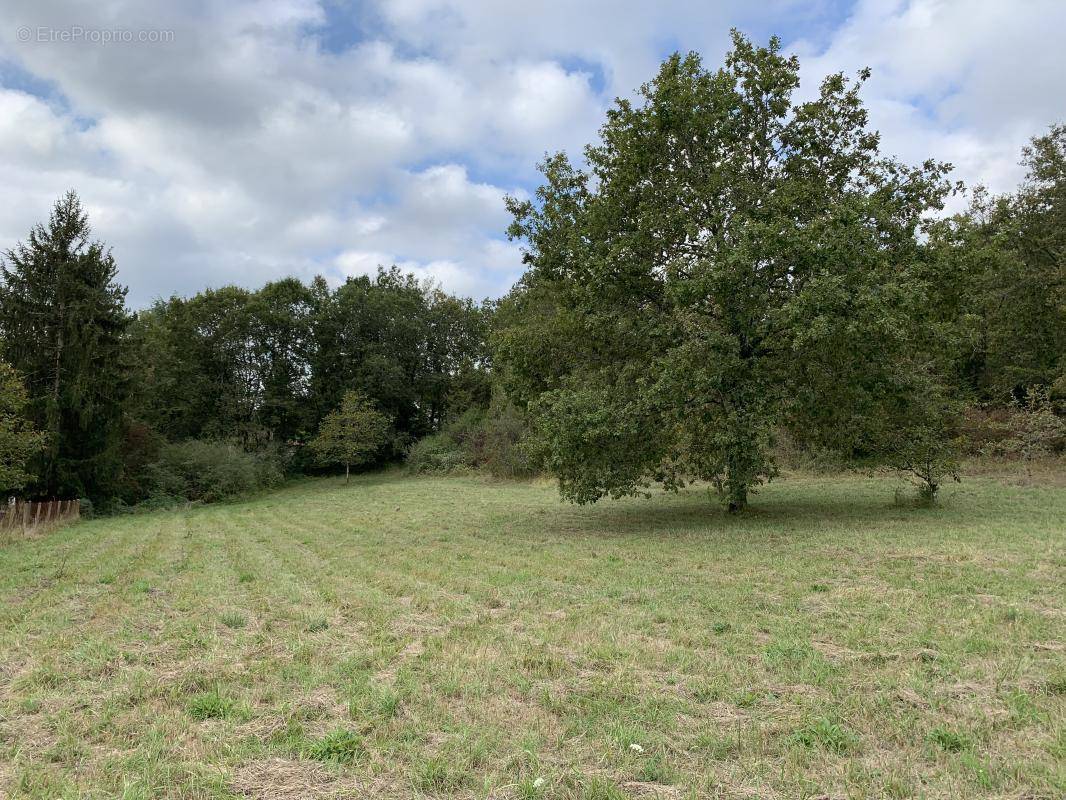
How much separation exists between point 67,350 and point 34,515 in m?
7.79

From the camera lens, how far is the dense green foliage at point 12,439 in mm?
19494

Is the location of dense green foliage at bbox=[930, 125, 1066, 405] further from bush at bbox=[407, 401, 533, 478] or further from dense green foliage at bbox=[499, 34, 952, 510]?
bush at bbox=[407, 401, 533, 478]

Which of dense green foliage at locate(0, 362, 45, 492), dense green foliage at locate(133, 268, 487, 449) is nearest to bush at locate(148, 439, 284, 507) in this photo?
dense green foliage at locate(0, 362, 45, 492)

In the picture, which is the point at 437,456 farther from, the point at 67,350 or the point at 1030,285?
the point at 1030,285

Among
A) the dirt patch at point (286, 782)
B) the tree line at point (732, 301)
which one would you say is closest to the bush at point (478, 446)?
the tree line at point (732, 301)

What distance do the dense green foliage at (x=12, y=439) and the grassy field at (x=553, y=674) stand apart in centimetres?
1202

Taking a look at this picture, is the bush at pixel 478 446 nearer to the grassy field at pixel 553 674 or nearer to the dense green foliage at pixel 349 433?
the dense green foliage at pixel 349 433

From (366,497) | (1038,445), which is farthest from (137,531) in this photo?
(1038,445)

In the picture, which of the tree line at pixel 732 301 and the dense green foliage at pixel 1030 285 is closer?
the tree line at pixel 732 301

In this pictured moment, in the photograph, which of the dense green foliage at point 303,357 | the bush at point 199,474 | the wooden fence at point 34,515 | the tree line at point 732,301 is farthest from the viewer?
the dense green foliage at point 303,357

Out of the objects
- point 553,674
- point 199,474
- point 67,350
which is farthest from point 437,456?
point 553,674

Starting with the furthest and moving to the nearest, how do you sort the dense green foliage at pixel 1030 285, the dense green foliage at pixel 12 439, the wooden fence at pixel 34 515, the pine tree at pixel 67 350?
the dense green foliage at pixel 1030 285, the pine tree at pixel 67 350, the dense green foliage at pixel 12 439, the wooden fence at pixel 34 515

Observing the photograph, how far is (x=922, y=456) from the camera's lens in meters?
14.1

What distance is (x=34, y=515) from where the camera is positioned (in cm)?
2039
